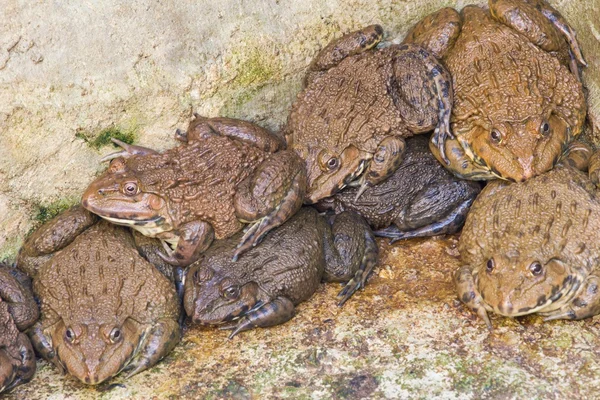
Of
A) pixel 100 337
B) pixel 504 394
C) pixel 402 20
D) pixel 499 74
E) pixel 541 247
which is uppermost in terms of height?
pixel 402 20

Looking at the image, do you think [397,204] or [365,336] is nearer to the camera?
[365,336]

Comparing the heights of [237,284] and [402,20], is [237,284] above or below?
below

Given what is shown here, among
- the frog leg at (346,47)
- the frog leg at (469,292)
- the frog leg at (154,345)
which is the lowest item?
the frog leg at (469,292)

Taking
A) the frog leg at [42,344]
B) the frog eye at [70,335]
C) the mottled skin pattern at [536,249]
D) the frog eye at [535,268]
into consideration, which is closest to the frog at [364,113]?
the mottled skin pattern at [536,249]

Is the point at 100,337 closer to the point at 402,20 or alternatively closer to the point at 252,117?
the point at 252,117

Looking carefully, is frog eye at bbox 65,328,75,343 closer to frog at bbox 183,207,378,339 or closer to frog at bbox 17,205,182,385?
frog at bbox 17,205,182,385

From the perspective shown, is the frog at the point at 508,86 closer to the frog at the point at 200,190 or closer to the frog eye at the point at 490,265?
the frog eye at the point at 490,265

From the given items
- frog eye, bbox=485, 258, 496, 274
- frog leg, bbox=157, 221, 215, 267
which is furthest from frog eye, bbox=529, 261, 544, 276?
frog leg, bbox=157, 221, 215, 267

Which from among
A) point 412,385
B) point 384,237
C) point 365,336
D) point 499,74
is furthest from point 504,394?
point 499,74
